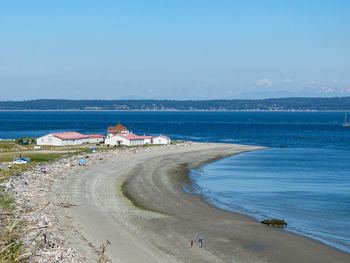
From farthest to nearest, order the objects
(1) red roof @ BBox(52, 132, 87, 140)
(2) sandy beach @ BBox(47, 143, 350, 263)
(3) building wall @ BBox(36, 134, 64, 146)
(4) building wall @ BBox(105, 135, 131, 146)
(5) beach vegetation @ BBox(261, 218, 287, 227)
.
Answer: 1. (4) building wall @ BBox(105, 135, 131, 146)
2. (1) red roof @ BBox(52, 132, 87, 140)
3. (3) building wall @ BBox(36, 134, 64, 146)
4. (5) beach vegetation @ BBox(261, 218, 287, 227)
5. (2) sandy beach @ BBox(47, 143, 350, 263)

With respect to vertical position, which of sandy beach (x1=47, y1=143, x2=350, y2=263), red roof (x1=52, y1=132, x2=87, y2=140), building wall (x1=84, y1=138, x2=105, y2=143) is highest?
red roof (x1=52, y1=132, x2=87, y2=140)

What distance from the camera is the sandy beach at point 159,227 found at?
84.7 feet

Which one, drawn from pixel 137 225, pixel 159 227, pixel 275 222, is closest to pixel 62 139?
pixel 137 225

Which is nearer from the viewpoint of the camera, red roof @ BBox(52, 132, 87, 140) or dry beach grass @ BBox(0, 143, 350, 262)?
dry beach grass @ BBox(0, 143, 350, 262)

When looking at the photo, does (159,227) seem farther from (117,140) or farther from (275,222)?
(117,140)

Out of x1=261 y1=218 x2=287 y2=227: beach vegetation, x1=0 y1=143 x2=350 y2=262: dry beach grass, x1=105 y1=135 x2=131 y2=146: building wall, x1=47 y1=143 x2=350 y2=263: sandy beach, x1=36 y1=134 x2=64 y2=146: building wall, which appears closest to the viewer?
x1=0 y1=143 x2=350 y2=262: dry beach grass

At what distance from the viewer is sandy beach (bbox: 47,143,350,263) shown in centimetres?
2581

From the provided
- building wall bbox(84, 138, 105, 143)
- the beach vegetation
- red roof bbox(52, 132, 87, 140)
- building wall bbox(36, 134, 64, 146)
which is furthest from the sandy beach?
building wall bbox(84, 138, 105, 143)

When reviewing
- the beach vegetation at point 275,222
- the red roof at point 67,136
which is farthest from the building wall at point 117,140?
the beach vegetation at point 275,222

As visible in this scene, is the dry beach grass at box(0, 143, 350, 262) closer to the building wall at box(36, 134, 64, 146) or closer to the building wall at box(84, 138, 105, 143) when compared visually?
the building wall at box(36, 134, 64, 146)

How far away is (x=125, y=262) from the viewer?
78.6ft

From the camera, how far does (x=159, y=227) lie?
3145 centimetres

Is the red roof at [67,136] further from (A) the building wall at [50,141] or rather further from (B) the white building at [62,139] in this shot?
(A) the building wall at [50,141]

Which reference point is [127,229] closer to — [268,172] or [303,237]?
[303,237]
